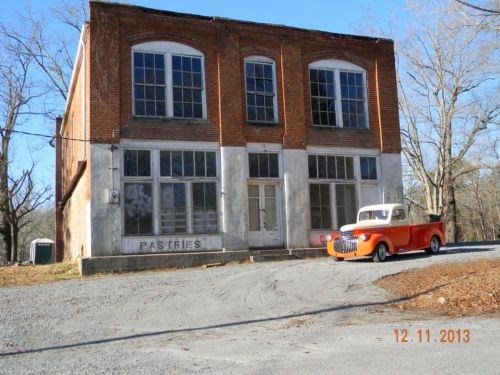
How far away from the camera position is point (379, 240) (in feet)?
52.5

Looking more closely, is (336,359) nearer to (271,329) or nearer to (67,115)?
(271,329)

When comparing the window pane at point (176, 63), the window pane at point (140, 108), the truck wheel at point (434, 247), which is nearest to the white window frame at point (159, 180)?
the window pane at point (140, 108)

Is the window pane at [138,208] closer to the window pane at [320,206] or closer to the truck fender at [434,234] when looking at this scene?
the window pane at [320,206]

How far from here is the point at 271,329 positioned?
9.05 m

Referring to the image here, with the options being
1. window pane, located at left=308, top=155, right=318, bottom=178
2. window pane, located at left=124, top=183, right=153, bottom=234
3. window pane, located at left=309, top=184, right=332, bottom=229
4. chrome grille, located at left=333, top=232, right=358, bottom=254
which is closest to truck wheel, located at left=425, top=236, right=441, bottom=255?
chrome grille, located at left=333, top=232, right=358, bottom=254

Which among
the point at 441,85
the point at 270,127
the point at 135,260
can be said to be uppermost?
the point at 441,85

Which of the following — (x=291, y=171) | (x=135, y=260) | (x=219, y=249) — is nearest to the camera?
(x=135, y=260)

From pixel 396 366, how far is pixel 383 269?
807 cm

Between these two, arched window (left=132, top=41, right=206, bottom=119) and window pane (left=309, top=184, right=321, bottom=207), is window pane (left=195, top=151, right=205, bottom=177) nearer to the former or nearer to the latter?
arched window (left=132, top=41, right=206, bottom=119)

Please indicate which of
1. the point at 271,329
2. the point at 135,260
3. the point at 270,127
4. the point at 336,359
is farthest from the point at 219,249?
the point at 336,359

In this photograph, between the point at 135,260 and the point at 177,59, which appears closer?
the point at 135,260

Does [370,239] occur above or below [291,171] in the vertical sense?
below

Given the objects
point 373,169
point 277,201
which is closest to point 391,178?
point 373,169

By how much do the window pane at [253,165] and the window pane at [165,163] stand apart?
2977 millimetres
